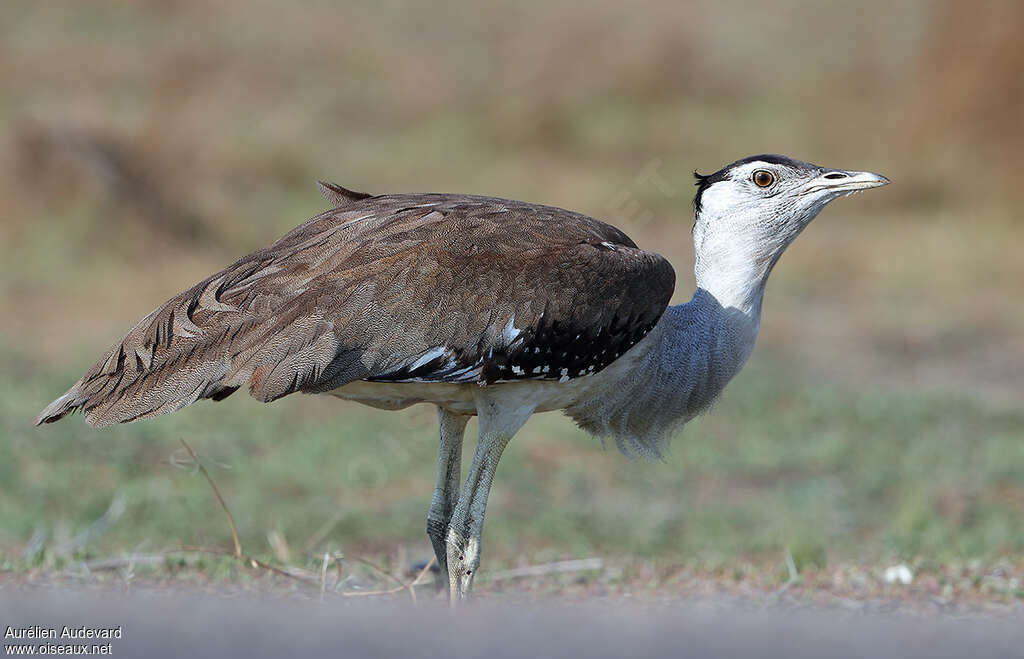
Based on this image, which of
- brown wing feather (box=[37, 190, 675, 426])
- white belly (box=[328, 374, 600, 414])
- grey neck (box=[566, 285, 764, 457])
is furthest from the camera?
grey neck (box=[566, 285, 764, 457])

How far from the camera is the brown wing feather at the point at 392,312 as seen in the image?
309cm

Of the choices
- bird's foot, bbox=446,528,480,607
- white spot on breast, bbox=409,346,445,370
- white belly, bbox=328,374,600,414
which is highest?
white spot on breast, bbox=409,346,445,370

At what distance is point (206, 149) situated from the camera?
1070 cm

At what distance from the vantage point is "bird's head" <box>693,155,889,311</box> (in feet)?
12.3

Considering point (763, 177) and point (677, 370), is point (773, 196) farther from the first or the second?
point (677, 370)

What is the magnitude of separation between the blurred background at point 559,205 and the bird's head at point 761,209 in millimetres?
1104

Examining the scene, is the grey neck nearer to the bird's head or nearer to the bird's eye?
the bird's head

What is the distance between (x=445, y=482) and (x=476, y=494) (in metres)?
0.25

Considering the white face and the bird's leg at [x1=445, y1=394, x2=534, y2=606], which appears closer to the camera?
the bird's leg at [x1=445, y1=394, x2=534, y2=606]

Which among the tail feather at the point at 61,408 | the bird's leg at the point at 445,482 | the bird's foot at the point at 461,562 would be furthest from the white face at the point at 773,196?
the tail feather at the point at 61,408

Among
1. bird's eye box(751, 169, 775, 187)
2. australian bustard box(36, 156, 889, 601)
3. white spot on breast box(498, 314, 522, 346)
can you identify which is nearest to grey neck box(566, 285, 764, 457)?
australian bustard box(36, 156, 889, 601)

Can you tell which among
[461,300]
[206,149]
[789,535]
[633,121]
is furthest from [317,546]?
[633,121]

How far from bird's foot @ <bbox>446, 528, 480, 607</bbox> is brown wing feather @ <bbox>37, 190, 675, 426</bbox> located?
508 mm

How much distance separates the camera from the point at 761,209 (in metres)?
3.76
